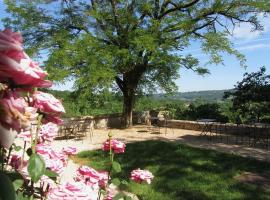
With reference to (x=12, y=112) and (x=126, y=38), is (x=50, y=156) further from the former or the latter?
(x=126, y=38)

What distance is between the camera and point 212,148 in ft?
37.0

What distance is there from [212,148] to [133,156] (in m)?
2.74

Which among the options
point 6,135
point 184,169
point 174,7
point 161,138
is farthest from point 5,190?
point 174,7


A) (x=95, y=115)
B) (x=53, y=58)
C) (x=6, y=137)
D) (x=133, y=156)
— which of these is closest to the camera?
(x=6, y=137)

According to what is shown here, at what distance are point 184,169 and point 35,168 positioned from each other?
7588 mm

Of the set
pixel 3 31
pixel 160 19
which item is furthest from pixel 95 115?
pixel 3 31

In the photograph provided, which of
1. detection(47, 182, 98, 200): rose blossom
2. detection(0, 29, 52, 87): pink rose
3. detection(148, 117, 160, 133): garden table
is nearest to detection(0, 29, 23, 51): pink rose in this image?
detection(0, 29, 52, 87): pink rose

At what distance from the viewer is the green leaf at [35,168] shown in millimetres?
1021

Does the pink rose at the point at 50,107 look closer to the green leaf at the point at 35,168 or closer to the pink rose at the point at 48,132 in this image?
the green leaf at the point at 35,168

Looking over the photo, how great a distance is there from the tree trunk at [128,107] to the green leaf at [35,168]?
53.1ft

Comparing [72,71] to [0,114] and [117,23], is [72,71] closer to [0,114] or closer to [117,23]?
[117,23]

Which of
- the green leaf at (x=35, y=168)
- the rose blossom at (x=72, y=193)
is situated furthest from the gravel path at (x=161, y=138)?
the green leaf at (x=35, y=168)

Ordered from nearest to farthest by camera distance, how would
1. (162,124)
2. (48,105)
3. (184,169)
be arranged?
(48,105) → (184,169) → (162,124)

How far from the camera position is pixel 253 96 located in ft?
50.2
